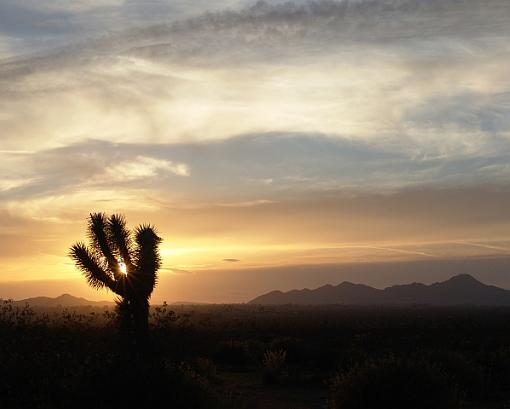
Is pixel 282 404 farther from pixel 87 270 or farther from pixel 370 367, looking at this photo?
pixel 87 270

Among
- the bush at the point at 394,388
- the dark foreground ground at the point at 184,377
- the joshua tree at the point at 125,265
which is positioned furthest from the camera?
the joshua tree at the point at 125,265

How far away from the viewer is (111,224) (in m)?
20.9

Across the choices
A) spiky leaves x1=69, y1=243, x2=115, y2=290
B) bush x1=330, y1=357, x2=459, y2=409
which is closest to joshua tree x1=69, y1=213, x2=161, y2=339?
spiky leaves x1=69, y1=243, x2=115, y2=290

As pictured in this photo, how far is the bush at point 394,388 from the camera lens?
514 inches

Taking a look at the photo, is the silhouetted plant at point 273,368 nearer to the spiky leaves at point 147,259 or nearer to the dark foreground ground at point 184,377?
the dark foreground ground at point 184,377

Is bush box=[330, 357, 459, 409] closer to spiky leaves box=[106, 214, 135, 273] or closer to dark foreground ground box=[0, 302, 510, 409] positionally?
dark foreground ground box=[0, 302, 510, 409]

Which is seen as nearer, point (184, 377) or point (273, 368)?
point (184, 377)

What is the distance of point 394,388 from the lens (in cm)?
1336

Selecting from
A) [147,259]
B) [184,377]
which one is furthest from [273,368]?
[184,377]

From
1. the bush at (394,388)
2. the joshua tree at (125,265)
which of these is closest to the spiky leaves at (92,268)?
the joshua tree at (125,265)

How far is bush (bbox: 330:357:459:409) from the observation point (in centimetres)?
1305

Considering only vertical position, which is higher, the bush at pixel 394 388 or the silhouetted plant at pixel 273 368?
the bush at pixel 394 388

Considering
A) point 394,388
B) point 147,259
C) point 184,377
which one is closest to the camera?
point 184,377

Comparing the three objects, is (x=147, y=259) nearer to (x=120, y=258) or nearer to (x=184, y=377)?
(x=120, y=258)
